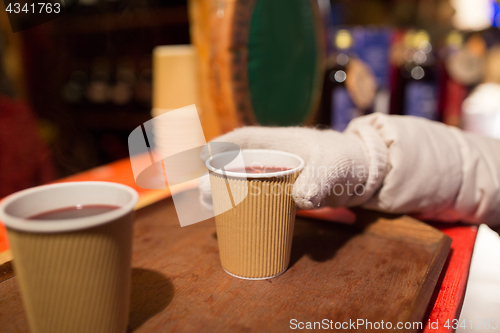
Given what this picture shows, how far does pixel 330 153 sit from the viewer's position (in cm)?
56

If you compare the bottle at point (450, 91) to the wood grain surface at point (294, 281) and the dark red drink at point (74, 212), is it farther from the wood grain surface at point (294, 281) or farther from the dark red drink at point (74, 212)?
the dark red drink at point (74, 212)

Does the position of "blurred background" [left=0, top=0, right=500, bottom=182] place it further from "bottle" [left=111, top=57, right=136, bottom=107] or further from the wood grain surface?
the wood grain surface

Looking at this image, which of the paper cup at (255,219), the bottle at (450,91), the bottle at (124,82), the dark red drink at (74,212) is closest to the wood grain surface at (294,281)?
the paper cup at (255,219)

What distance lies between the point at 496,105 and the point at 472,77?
167 millimetres

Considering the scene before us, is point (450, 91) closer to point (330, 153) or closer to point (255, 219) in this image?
point (330, 153)

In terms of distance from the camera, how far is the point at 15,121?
1.39 meters

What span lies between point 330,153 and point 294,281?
21 cm

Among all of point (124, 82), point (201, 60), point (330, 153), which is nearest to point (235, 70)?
point (201, 60)

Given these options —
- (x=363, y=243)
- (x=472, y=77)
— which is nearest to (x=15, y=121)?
(x=363, y=243)

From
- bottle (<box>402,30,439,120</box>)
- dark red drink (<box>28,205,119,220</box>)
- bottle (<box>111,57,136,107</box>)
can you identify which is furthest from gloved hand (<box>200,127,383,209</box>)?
bottle (<box>111,57,136,107</box>)

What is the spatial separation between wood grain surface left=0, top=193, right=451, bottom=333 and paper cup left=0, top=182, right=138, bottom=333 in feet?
0.23

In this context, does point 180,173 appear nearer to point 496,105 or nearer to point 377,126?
point 377,126

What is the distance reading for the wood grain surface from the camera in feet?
1.39

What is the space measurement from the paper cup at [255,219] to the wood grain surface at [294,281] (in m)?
0.02
